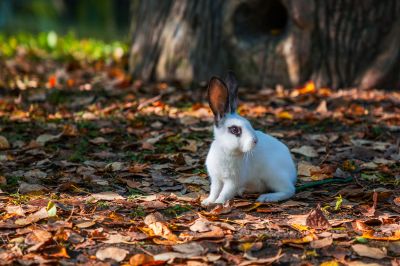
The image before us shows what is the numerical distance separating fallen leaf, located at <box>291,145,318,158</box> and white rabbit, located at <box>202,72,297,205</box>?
1054 mm

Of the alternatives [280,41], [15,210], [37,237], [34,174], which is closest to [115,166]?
[34,174]

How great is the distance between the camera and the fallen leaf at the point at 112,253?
3137mm

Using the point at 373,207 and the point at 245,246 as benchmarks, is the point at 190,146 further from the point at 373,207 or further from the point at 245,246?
the point at 245,246

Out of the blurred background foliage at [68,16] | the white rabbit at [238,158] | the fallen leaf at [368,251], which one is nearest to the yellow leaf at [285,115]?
the white rabbit at [238,158]

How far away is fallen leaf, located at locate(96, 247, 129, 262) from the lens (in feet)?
10.3

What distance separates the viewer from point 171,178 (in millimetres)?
→ 4680

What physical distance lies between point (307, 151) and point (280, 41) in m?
2.23

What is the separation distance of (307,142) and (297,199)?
1571 millimetres

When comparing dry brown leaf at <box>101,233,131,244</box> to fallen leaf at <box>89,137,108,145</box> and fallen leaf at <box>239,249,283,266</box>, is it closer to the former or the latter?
fallen leaf at <box>239,249,283,266</box>

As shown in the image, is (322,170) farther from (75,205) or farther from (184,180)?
(75,205)

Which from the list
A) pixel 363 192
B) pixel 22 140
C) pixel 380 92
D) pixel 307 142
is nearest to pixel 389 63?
pixel 380 92

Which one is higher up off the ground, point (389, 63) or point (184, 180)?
point (389, 63)

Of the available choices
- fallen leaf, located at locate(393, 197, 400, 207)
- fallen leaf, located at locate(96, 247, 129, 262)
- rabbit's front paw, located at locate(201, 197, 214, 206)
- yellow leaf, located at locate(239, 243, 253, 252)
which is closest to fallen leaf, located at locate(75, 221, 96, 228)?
fallen leaf, located at locate(96, 247, 129, 262)

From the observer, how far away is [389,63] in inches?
285
